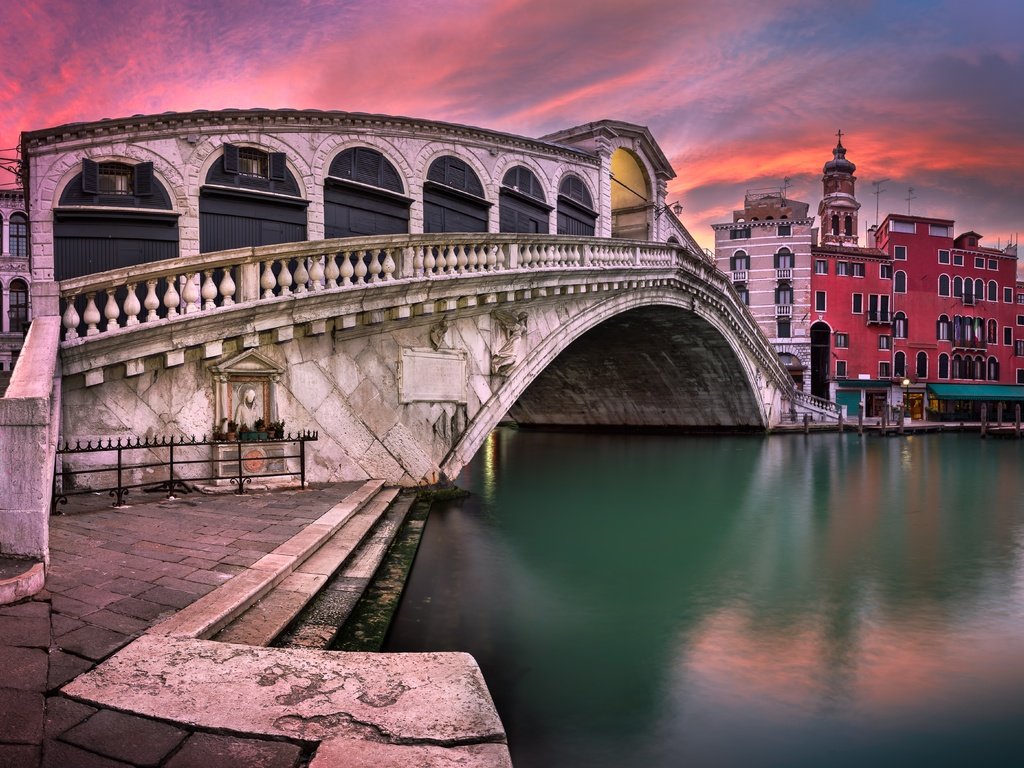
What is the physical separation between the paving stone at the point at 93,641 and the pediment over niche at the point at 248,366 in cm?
513

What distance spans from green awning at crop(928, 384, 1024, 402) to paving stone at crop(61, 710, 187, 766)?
41924 mm

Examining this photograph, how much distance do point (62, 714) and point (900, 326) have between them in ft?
135

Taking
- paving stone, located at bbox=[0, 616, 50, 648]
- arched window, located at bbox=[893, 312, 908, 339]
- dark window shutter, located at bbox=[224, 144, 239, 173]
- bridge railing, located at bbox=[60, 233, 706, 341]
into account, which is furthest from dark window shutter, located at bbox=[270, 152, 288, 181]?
arched window, located at bbox=[893, 312, 908, 339]

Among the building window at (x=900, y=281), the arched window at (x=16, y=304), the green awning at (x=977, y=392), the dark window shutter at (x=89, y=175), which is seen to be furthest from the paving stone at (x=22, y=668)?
the green awning at (x=977, y=392)

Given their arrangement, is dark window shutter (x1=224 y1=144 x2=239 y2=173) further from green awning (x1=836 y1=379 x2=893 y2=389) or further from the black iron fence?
green awning (x1=836 y1=379 x2=893 y2=389)

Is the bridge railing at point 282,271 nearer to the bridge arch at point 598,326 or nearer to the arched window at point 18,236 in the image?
the bridge arch at point 598,326

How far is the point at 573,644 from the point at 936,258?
132 feet

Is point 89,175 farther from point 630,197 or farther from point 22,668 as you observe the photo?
point 630,197

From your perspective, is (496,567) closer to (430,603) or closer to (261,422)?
(430,603)

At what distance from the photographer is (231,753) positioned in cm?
228

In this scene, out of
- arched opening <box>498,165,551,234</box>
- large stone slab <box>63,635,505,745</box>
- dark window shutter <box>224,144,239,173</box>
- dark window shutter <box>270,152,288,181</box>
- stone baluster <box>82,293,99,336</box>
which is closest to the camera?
large stone slab <box>63,635,505,745</box>

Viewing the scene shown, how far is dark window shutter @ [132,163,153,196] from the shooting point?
A: 1000cm

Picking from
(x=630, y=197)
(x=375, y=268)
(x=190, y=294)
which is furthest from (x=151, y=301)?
(x=630, y=197)

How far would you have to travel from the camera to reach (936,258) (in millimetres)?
36625
